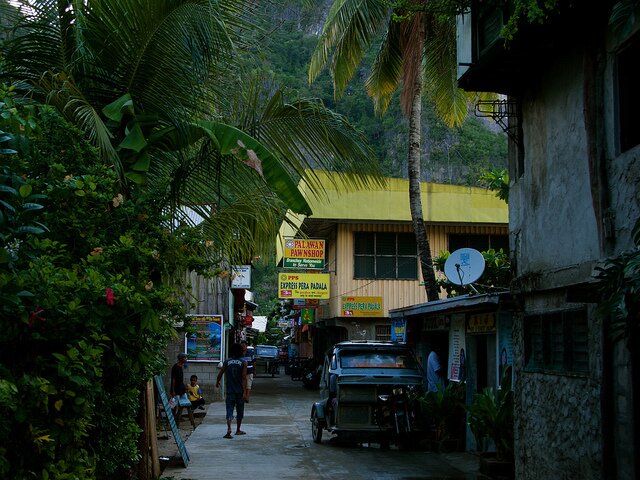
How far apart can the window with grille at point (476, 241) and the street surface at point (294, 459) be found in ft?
38.0

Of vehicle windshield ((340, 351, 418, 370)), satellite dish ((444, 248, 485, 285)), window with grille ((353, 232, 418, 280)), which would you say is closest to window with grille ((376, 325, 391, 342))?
window with grille ((353, 232, 418, 280))

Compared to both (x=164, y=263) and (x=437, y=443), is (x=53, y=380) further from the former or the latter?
(x=437, y=443)

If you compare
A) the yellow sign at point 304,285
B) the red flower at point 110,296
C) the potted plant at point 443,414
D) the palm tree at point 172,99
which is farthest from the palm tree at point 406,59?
the red flower at point 110,296

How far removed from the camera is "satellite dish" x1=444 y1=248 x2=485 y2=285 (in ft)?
43.7

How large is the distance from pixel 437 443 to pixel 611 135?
805 centimetres

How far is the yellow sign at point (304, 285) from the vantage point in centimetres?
2602

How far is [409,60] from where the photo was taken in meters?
18.6

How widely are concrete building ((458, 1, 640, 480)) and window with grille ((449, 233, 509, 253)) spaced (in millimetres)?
16920

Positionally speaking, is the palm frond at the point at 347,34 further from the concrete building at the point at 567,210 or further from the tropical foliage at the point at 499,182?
the concrete building at the point at 567,210

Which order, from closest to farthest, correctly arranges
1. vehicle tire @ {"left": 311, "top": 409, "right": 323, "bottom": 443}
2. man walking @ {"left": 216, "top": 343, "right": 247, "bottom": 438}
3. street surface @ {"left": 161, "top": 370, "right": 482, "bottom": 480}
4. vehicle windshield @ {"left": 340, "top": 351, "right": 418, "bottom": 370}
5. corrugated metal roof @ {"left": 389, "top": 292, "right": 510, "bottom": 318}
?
street surface @ {"left": 161, "top": 370, "right": 482, "bottom": 480} → corrugated metal roof @ {"left": 389, "top": 292, "right": 510, "bottom": 318} → vehicle tire @ {"left": 311, "top": 409, "right": 323, "bottom": 443} → vehicle windshield @ {"left": 340, "top": 351, "right": 418, "bottom": 370} → man walking @ {"left": 216, "top": 343, "right": 247, "bottom": 438}

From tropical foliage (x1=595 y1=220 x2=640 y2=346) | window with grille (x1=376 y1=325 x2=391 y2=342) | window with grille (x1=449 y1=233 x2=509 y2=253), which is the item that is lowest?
tropical foliage (x1=595 y1=220 x2=640 y2=346)

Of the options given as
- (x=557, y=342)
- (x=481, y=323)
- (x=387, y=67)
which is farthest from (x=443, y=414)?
(x=387, y=67)

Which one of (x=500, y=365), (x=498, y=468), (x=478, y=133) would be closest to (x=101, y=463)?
(x=498, y=468)

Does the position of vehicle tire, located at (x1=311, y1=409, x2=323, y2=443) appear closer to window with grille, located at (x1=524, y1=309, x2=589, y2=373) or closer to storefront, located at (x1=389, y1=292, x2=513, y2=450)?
storefront, located at (x1=389, y1=292, x2=513, y2=450)
